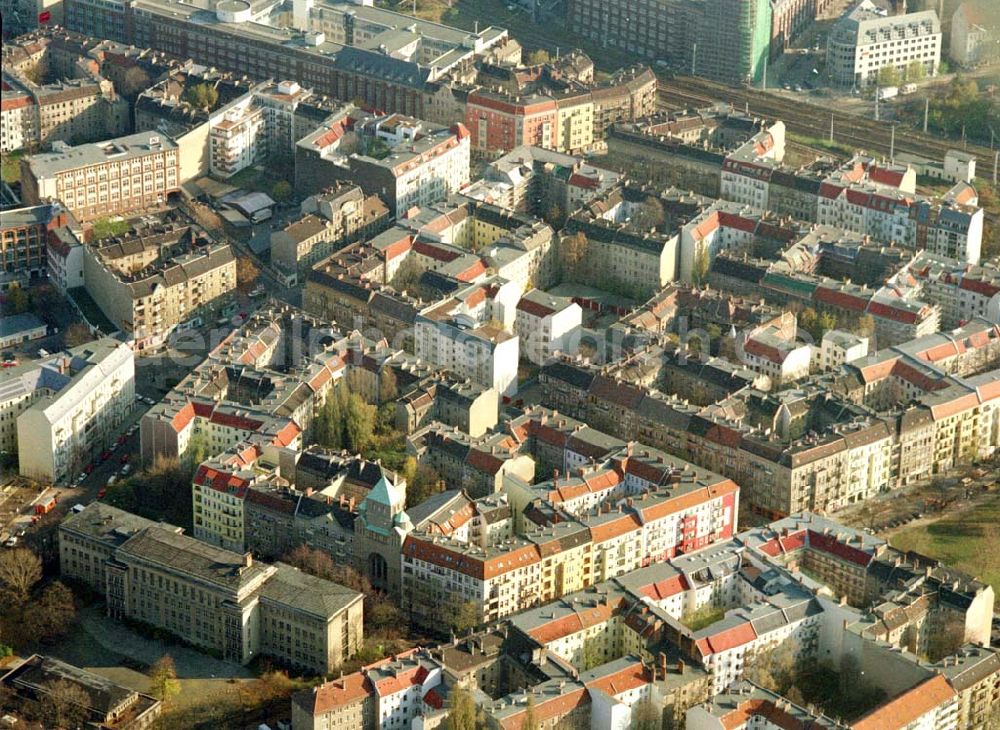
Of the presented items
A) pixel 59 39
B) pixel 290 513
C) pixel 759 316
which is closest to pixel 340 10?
pixel 59 39

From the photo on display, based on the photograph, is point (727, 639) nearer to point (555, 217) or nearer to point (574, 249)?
point (574, 249)

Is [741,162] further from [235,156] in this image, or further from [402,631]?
[402,631]

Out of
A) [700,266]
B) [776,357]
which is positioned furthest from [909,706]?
[700,266]

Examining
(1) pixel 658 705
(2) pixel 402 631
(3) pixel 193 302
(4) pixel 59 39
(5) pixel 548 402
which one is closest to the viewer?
(1) pixel 658 705

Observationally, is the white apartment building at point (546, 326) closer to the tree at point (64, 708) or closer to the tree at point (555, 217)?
the tree at point (555, 217)

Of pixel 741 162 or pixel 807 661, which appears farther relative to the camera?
pixel 741 162

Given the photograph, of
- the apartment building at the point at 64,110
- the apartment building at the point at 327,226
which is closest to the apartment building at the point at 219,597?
→ the apartment building at the point at 327,226

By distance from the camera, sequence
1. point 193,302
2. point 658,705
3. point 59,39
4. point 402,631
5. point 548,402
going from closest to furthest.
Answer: point 658,705, point 402,631, point 548,402, point 193,302, point 59,39
